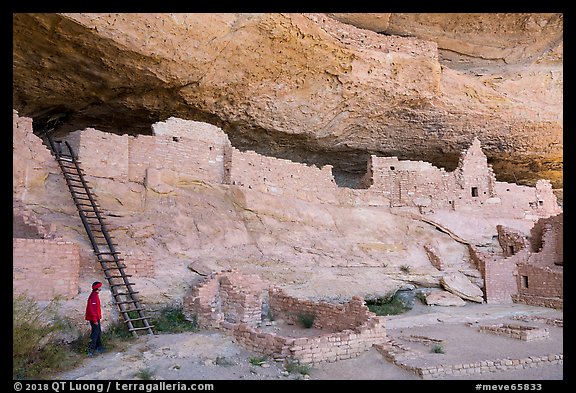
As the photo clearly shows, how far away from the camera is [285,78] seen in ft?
37.5

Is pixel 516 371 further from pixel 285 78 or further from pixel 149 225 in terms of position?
pixel 285 78

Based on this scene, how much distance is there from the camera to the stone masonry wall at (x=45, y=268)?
5.95m

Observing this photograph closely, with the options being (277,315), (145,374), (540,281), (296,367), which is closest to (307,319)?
(277,315)

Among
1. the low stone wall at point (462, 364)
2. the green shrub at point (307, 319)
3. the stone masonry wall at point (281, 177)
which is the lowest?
the low stone wall at point (462, 364)

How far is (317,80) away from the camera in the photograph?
11789 millimetres

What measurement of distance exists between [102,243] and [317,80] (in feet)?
21.0

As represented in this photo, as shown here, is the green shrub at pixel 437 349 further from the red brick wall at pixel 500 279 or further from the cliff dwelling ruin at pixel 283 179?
the red brick wall at pixel 500 279

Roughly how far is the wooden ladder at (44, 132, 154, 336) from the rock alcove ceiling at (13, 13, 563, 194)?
6.37 feet

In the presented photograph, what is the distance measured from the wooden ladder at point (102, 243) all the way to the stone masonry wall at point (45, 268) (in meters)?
0.59

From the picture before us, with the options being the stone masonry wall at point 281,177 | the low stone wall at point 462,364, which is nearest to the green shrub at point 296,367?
the low stone wall at point 462,364

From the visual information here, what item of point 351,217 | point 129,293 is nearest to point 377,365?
point 129,293

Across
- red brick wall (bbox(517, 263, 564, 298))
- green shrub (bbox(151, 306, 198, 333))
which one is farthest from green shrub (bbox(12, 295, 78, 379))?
red brick wall (bbox(517, 263, 564, 298))

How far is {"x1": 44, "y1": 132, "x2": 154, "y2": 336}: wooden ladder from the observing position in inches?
265

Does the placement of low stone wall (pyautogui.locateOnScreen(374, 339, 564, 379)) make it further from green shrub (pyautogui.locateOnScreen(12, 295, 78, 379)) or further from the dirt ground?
green shrub (pyautogui.locateOnScreen(12, 295, 78, 379))
